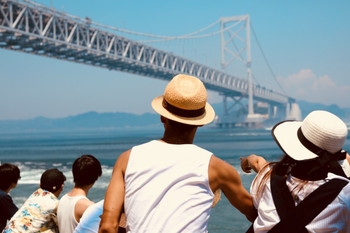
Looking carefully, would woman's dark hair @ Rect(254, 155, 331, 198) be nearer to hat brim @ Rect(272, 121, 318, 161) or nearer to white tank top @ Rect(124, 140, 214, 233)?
hat brim @ Rect(272, 121, 318, 161)

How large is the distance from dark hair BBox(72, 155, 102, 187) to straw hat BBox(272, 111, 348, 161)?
103 cm

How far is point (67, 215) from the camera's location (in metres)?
2.16

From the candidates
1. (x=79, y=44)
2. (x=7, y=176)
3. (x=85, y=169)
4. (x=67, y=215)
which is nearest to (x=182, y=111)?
(x=85, y=169)

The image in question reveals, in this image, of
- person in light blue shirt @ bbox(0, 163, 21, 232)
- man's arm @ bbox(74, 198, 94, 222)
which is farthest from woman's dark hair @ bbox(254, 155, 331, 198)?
person in light blue shirt @ bbox(0, 163, 21, 232)

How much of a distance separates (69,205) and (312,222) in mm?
1193

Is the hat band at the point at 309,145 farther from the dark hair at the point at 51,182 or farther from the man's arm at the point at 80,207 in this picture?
→ the dark hair at the point at 51,182

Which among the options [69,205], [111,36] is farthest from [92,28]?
[69,205]

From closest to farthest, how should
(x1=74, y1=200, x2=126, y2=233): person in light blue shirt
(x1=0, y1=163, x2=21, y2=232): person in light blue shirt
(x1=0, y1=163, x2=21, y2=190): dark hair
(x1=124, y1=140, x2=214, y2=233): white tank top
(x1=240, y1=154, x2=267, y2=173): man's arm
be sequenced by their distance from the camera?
(x1=124, y1=140, x2=214, y2=233): white tank top → (x1=240, y1=154, x2=267, y2=173): man's arm → (x1=74, y1=200, x2=126, y2=233): person in light blue shirt → (x1=0, y1=163, x2=21, y2=232): person in light blue shirt → (x1=0, y1=163, x2=21, y2=190): dark hair

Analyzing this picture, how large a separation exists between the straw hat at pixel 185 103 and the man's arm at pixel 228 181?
137 mm

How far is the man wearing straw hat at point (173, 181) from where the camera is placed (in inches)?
51.9

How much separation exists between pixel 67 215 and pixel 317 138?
127cm

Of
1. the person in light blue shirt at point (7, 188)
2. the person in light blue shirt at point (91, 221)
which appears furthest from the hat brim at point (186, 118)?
the person in light blue shirt at point (7, 188)

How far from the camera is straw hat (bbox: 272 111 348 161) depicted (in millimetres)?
1342

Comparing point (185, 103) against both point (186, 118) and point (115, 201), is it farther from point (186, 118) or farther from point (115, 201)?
point (115, 201)
